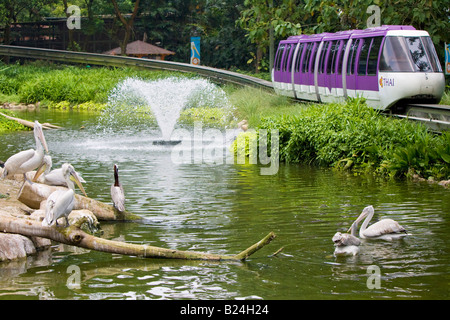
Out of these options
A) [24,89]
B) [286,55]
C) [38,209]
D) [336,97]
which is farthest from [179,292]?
[24,89]

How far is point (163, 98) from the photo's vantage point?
106ft

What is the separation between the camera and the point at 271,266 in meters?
8.70

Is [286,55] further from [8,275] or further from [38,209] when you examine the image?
[8,275]

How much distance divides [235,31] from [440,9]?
78.7 ft

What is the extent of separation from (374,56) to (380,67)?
1.74 ft

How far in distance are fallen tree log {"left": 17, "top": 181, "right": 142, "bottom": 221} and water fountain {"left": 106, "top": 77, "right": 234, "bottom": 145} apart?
51.4ft

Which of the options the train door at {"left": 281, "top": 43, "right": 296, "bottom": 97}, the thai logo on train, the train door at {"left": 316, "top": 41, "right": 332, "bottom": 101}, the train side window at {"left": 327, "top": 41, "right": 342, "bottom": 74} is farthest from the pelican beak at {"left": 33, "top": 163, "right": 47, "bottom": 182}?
the train door at {"left": 281, "top": 43, "right": 296, "bottom": 97}

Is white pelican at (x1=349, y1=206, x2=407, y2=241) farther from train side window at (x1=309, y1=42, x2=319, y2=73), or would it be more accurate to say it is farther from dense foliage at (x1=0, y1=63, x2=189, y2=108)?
dense foliage at (x1=0, y1=63, x2=189, y2=108)

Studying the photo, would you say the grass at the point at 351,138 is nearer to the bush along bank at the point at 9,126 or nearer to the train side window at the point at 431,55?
the bush along bank at the point at 9,126

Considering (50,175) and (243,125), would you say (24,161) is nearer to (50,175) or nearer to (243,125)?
(50,175)

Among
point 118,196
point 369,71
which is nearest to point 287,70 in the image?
point 369,71

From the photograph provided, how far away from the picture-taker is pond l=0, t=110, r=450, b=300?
788cm

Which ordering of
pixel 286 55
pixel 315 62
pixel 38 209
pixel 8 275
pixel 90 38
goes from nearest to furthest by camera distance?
pixel 8 275
pixel 38 209
pixel 315 62
pixel 286 55
pixel 90 38
